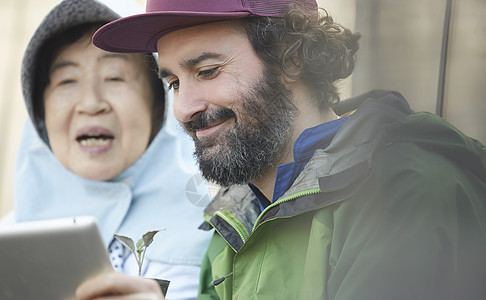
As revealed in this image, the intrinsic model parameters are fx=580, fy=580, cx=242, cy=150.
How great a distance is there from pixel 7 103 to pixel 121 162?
1.39 m

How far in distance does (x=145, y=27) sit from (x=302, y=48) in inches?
15.4

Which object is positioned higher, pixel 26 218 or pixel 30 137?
pixel 30 137

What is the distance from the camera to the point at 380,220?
0.99 metres

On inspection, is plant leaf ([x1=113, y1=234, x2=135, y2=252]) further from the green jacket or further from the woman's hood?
the woman's hood

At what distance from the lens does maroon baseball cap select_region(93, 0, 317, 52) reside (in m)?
1.29

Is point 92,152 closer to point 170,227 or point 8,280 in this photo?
point 170,227

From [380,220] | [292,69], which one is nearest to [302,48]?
[292,69]

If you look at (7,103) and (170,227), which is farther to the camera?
(7,103)

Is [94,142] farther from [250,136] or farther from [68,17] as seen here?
[250,136]

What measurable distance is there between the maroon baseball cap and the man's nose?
1.12ft

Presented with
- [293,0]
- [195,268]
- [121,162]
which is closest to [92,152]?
[121,162]

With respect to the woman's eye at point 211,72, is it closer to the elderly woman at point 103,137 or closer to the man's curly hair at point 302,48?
the man's curly hair at point 302,48

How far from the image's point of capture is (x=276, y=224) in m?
1.19

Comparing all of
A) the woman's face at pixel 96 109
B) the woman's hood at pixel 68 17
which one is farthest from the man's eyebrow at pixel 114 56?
the woman's hood at pixel 68 17
